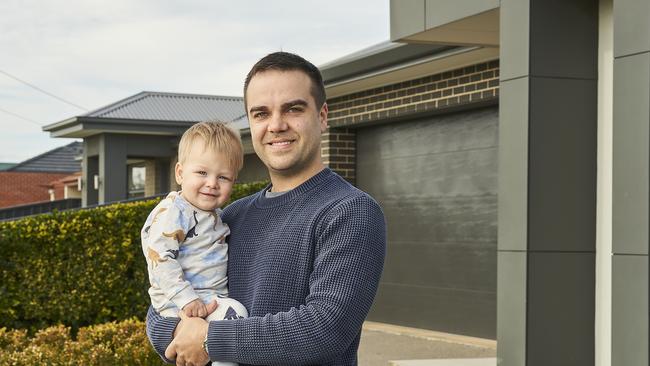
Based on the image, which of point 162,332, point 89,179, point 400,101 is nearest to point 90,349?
point 162,332

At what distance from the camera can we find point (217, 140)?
3213 millimetres

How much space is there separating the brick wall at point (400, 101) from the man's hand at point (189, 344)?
834 centimetres

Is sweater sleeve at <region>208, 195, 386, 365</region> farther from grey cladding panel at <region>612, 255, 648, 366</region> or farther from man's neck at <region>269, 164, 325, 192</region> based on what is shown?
grey cladding panel at <region>612, 255, 648, 366</region>

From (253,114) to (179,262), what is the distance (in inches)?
21.7

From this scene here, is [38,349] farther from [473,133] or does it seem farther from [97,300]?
[473,133]

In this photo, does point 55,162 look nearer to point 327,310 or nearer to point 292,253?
point 292,253

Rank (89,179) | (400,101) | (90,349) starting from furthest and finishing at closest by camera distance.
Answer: (89,179), (400,101), (90,349)

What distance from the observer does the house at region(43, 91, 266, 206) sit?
74.2ft

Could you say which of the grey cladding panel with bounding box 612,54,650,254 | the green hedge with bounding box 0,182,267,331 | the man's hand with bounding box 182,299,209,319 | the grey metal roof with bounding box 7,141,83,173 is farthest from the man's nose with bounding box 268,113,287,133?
the grey metal roof with bounding box 7,141,83,173

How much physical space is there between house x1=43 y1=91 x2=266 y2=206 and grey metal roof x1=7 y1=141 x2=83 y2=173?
75.9 feet

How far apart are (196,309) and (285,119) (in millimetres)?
614

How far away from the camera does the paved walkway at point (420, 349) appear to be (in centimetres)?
984

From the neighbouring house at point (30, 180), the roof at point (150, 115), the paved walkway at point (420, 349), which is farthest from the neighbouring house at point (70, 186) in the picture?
the paved walkway at point (420, 349)

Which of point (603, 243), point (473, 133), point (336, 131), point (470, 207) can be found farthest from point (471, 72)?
point (603, 243)
